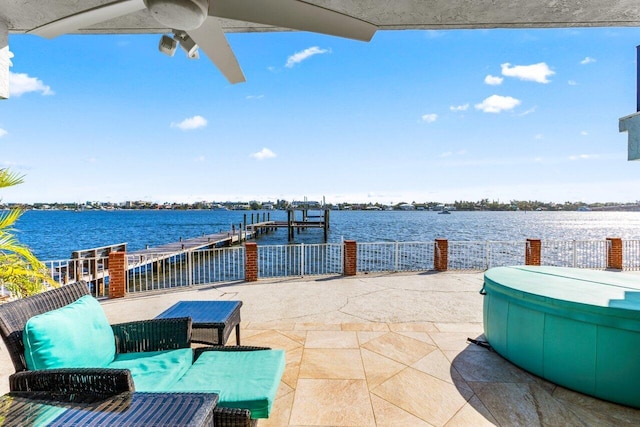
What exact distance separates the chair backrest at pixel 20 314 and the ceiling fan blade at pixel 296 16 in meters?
2.23

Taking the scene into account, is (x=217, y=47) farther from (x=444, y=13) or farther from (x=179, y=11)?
(x=444, y=13)

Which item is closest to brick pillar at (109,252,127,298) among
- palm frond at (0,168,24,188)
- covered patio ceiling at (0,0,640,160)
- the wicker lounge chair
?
palm frond at (0,168,24,188)

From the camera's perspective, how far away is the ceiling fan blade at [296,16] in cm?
197

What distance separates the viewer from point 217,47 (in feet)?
7.97

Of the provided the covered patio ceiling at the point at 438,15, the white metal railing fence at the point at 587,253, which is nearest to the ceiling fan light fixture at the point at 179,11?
the covered patio ceiling at the point at 438,15

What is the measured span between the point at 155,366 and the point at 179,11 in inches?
90.3

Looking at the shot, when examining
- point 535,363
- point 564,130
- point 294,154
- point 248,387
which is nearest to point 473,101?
point 564,130

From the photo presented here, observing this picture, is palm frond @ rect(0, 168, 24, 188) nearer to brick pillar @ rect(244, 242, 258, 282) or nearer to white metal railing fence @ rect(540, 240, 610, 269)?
brick pillar @ rect(244, 242, 258, 282)

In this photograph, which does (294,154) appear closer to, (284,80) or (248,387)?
(284,80)

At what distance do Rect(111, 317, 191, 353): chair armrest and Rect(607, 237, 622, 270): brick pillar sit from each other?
10921 millimetres

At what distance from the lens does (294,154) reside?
76.7 feet

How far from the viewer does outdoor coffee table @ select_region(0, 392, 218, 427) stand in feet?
4.47

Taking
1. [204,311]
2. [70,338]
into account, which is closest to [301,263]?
[204,311]

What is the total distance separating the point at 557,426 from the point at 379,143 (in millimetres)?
17384
